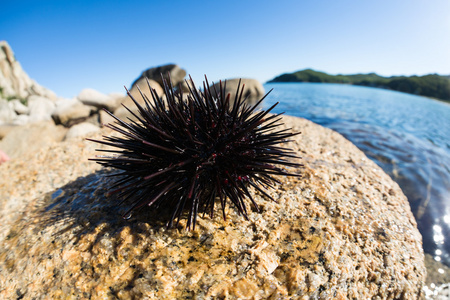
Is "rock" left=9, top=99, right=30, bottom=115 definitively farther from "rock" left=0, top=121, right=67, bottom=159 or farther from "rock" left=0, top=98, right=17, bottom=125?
"rock" left=0, top=121, right=67, bottom=159

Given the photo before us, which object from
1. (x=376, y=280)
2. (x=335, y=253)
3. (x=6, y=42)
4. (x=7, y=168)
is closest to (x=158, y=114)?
(x=335, y=253)

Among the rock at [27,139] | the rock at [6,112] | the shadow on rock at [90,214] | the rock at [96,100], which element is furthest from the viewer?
the rock at [6,112]

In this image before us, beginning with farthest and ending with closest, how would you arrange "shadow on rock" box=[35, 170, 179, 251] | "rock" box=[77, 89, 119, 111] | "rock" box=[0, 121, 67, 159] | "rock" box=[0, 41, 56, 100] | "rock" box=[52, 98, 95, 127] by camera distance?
"rock" box=[0, 41, 56, 100]
"rock" box=[77, 89, 119, 111]
"rock" box=[52, 98, 95, 127]
"rock" box=[0, 121, 67, 159]
"shadow on rock" box=[35, 170, 179, 251]

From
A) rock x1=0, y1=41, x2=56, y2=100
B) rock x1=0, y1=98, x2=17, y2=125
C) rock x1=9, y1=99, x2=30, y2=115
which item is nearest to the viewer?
rock x1=0, y1=98, x2=17, y2=125

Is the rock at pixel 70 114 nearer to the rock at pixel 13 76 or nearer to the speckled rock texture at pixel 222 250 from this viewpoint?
the speckled rock texture at pixel 222 250

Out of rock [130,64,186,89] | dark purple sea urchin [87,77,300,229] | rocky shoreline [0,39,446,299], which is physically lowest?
rocky shoreline [0,39,446,299]

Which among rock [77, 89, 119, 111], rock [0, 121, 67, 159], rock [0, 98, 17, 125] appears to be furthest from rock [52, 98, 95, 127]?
rock [0, 98, 17, 125]

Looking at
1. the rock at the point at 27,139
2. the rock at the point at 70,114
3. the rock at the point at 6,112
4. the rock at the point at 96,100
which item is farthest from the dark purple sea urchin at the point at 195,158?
the rock at the point at 6,112
